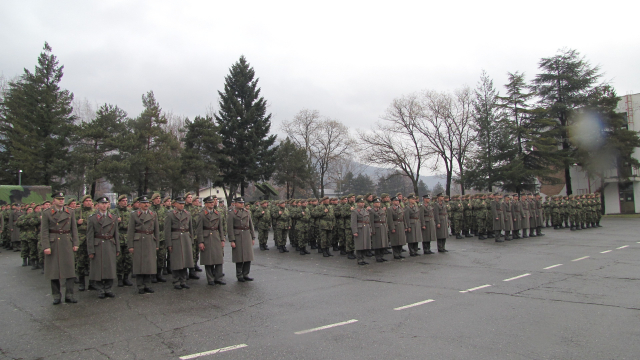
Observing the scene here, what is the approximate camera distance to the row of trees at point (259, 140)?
107 ft

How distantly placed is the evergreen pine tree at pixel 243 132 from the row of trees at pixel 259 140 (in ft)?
0.33

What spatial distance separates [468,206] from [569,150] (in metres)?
24.4

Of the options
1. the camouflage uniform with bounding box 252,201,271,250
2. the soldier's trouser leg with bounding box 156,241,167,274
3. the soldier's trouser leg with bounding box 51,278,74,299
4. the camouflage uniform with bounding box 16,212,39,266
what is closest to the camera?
the soldier's trouser leg with bounding box 51,278,74,299

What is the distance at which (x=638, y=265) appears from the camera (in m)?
9.76

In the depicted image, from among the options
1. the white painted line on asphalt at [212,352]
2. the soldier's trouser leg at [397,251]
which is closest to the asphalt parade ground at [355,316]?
the white painted line on asphalt at [212,352]

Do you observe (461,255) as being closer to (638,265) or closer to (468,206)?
(638,265)

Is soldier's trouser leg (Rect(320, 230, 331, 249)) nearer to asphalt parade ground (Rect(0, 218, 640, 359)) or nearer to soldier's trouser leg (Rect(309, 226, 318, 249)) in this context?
soldier's trouser leg (Rect(309, 226, 318, 249))

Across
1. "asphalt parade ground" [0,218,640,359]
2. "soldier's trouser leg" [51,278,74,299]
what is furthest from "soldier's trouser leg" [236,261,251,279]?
"soldier's trouser leg" [51,278,74,299]

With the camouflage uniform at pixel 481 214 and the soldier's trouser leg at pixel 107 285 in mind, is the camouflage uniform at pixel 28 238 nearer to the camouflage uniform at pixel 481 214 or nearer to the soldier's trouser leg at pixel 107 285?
the soldier's trouser leg at pixel 107 285

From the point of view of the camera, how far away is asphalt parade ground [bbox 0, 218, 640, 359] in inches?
182

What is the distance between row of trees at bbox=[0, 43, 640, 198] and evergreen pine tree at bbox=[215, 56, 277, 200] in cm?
10

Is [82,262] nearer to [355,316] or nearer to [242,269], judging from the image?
[242,269]

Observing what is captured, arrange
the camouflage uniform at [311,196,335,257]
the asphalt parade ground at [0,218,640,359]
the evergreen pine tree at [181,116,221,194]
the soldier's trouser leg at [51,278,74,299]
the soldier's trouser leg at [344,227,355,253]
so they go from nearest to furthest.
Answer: the asphalt parade ground at [0,218,640,359] < the soldier's trouser leg at [51,278,74,299] < the soldier's trouser leg at [344,227,355,253] < the camouflage uniform at [311,196,335,257] < the evergreen pine tree at [181,116,221,194]

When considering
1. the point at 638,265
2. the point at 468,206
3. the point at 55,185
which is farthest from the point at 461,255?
the point at 55,185
